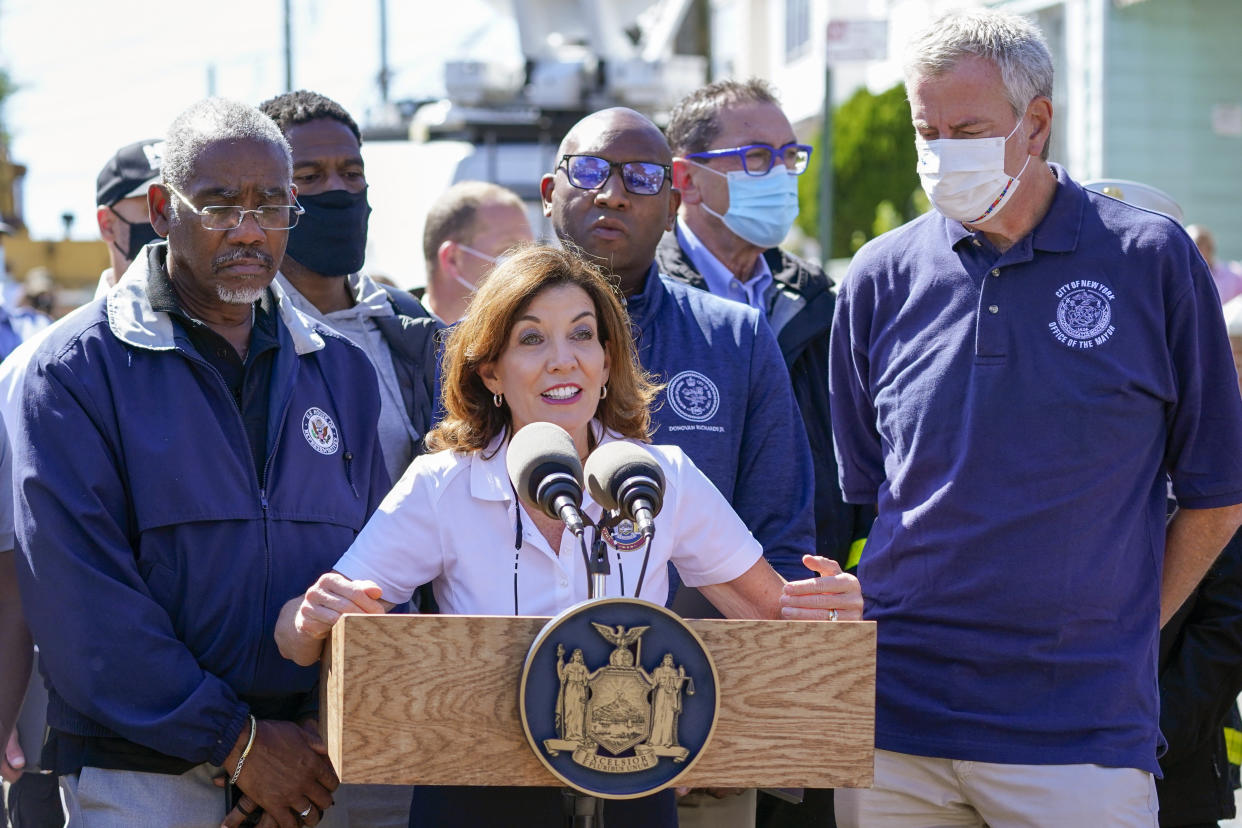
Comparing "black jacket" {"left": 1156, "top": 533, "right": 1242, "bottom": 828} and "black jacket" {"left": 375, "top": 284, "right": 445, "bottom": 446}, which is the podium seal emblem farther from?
"black jacket" {"left": 1156, "top": 533, "right": 1242, "bottom": 828}

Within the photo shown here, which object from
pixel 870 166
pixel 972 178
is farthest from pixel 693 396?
pixel 870 166

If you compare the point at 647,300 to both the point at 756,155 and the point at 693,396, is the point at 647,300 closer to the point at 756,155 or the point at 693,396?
the point at 693,396

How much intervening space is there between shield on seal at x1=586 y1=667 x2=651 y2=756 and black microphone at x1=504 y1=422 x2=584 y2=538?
0.87ft

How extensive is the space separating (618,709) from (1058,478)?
1.50 meters

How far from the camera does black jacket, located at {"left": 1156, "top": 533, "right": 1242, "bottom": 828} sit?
452cm

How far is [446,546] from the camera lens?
349cm

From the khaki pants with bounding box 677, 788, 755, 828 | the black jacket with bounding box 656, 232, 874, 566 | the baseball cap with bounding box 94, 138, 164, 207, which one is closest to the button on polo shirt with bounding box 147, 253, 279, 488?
the khaki pants with bounding box 677, 788, 755, 828

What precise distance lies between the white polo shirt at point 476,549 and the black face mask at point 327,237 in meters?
1.72

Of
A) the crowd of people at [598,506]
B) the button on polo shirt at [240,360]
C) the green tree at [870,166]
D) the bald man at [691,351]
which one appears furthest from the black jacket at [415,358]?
the green tree at [870,166]

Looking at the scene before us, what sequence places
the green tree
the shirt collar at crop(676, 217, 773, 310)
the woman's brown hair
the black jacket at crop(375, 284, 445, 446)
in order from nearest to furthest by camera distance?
1. the woman's brown hair
2. the black jacket at crop(375, 284, 445, 446)
3. the shirt collar at crop(676, 217, 773, 310)
4. the green tree

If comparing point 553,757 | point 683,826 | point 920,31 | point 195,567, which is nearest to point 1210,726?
point 683,826

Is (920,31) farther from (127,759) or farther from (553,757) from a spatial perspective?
(127,759)

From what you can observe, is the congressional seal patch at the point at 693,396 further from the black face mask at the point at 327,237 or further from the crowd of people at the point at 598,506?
the black face mask at the point at 327,237

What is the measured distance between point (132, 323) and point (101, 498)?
0.43 meters
